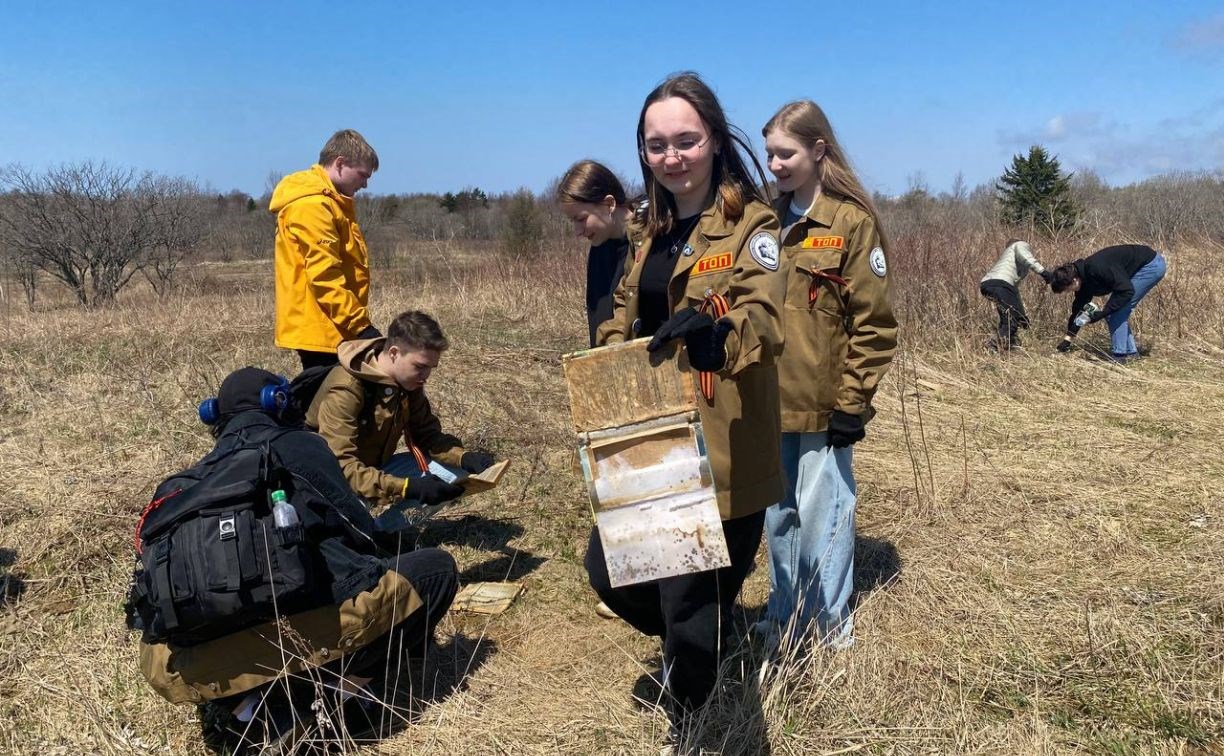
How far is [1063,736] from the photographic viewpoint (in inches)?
89.3

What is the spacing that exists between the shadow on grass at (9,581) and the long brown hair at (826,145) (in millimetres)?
3374

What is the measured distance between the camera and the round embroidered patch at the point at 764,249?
1.75 metres

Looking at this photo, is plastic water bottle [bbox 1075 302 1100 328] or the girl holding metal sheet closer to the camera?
the girl holding metal sheet

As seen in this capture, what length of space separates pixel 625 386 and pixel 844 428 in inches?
39.2

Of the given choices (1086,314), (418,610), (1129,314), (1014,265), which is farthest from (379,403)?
(1129,314)

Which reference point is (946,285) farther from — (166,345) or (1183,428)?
(166,345)

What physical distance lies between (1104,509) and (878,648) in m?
1.96

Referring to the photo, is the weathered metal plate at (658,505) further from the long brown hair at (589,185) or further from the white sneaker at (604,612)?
the long brown hair at (589,185)

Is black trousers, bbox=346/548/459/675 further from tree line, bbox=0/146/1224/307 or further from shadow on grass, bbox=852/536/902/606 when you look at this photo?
tree line, bbox=0/146/1224/307

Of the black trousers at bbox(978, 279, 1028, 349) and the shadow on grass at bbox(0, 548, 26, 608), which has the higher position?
the black trousers at bbox(978, 279, 1028, 349)

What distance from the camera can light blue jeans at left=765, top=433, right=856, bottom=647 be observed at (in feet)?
8.30

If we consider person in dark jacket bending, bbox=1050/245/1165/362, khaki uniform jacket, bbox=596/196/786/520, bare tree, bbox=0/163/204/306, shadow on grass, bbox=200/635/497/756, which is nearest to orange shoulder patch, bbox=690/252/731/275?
khaki uniform jacket, bbox=596/196/786/520

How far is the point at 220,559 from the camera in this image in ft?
6.15

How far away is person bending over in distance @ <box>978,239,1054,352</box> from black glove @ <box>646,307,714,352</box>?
7.04 meters
